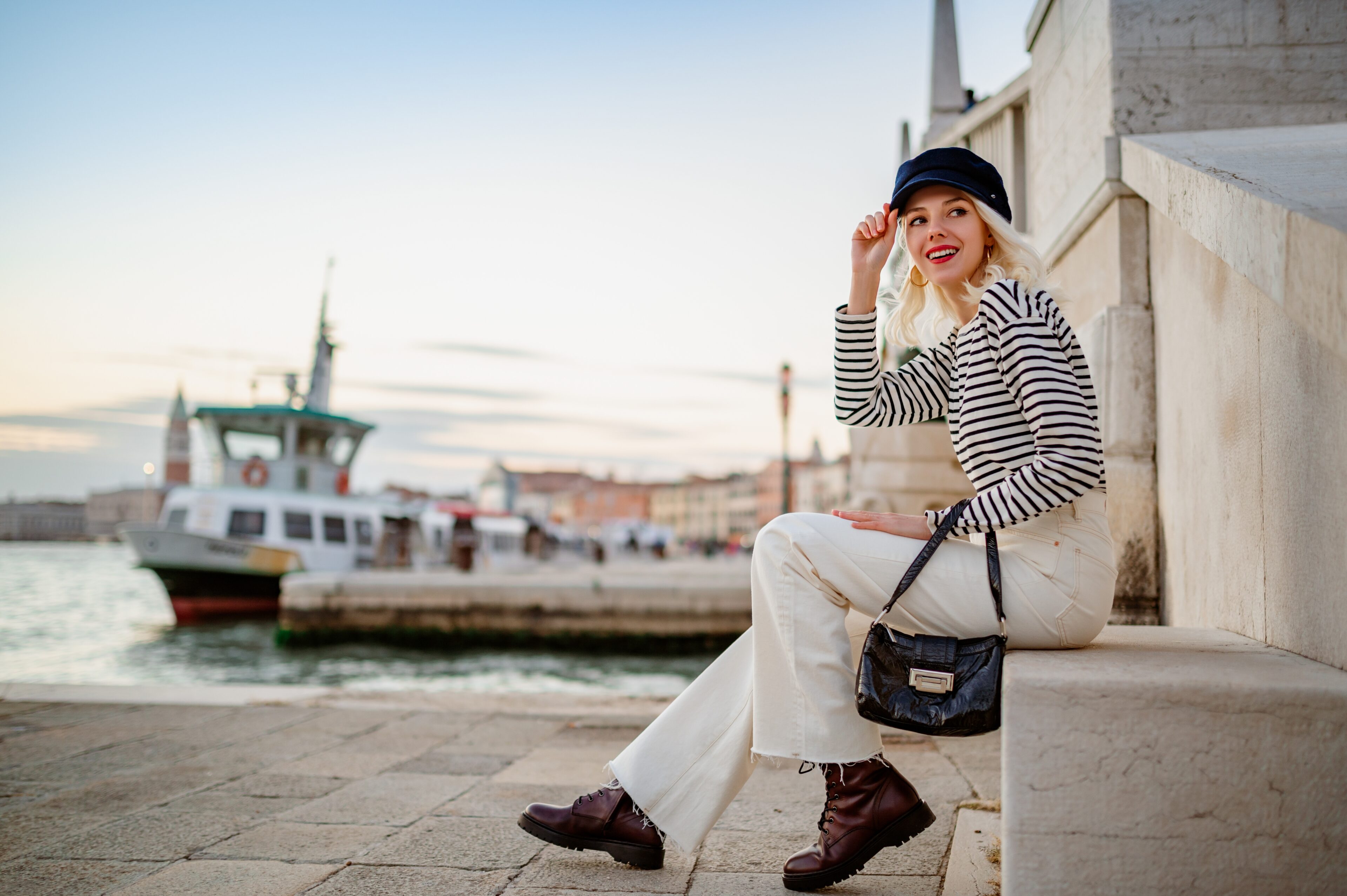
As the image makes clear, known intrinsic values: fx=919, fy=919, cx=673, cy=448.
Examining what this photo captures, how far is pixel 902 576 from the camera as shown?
1721 mm

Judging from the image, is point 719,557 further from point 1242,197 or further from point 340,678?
A: point 1242,197

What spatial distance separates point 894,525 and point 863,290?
0.60 m

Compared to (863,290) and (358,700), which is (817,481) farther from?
(863,290)

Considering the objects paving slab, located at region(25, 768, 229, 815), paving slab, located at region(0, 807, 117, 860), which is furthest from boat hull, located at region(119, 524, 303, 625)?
paving slab, located at region(0, 807, 117, 860)

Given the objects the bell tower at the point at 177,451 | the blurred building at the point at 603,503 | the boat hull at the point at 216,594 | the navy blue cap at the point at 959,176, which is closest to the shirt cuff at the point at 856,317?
the navy blue cap at the point at 959,176

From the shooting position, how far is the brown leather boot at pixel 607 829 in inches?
76.5

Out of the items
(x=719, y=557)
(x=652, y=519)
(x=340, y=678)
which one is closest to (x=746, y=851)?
(x=340, y=678)

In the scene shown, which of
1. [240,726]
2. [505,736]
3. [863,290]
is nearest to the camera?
[863,290]

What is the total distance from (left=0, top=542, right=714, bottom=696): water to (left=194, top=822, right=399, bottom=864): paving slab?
290 centimetres

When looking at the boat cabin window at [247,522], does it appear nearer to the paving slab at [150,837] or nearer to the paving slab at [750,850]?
the paving slab at [150,837]

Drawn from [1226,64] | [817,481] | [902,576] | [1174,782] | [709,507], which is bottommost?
[709,507]

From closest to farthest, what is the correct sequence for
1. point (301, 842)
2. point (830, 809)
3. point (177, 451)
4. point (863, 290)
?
point (830, 809) → point (863, 290) → point (301, 842) → point (177, 451)

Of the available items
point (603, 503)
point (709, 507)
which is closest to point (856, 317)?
point (709, 507)

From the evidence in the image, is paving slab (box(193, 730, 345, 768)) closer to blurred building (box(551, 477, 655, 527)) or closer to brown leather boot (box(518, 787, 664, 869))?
brown leather boot (box(518, 787, 664, 869))
